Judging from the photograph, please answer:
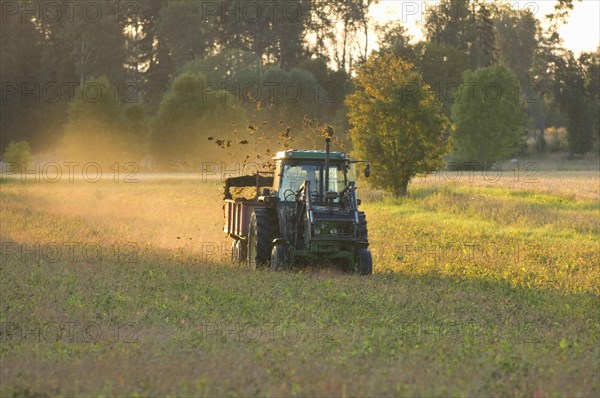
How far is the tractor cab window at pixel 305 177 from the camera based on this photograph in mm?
20094

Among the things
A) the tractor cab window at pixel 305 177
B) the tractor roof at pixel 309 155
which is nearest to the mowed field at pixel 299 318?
the tractor cab window at pixel 305 177

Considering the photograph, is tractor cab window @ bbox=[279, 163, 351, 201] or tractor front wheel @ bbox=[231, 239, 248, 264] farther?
tractor front wheel @ bbox=[231, 239, 248, 264]

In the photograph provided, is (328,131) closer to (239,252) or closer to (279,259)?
(279,259)

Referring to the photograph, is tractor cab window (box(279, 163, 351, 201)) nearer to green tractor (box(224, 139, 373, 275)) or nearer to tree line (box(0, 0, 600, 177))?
green tractor (box(224, 139, 373, 275))

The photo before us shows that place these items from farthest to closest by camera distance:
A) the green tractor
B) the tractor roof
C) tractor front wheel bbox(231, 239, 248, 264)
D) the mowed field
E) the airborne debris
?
tractor front wheel bbox(231, 239, 248, 264)
the airborne debris
the tractor roof
the green tractor
the mowed field

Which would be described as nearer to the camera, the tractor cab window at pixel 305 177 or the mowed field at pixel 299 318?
the mowed field at pixel 299 318

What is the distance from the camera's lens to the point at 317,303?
1552 cm

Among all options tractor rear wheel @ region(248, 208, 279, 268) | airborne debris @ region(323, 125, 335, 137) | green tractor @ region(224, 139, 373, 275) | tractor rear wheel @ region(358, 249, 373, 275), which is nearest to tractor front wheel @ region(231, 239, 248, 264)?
green tractor @ region(224, 139, 373, 275)

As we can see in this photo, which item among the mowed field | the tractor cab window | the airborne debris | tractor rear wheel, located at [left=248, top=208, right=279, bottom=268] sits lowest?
the mowed field

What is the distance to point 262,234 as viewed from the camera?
1981cm

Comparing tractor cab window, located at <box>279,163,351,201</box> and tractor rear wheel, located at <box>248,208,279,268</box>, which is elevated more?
tractor cab window, located at <box>279,163,351,201</box>

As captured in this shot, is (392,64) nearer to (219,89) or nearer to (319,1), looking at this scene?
(219,89)

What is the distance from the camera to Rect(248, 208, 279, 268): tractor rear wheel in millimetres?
19823

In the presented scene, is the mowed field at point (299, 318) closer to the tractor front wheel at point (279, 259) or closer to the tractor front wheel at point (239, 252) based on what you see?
the tractor front wheel at point (239, 252)
